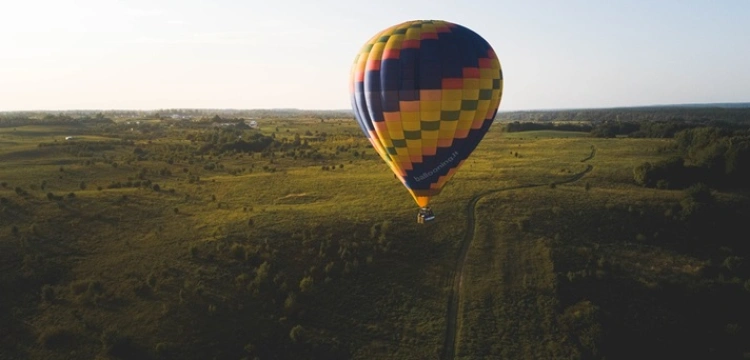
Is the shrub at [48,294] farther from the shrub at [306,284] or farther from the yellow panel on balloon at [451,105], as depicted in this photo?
the yellow panel on balloon at [451,105]

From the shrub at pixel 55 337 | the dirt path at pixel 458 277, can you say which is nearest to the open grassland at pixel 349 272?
the shrub at pixel 55 337

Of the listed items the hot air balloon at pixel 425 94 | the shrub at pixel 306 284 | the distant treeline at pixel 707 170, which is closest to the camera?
the hot air balloon at pixel 425 94

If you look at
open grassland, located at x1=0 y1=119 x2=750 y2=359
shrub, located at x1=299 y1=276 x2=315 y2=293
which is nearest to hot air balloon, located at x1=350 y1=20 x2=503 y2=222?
open grassland, located at x1=0 y1=119 x2=750 y2=359

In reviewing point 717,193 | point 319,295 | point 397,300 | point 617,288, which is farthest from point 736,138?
point 319,295

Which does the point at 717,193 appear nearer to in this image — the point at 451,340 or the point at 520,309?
the point at 520,309

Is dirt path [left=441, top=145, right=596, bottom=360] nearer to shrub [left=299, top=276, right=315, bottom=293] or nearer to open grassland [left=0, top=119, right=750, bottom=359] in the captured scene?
open grassland [left=0, top=119, right=750, bottom=359]

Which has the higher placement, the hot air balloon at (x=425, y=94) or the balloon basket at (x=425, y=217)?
the hot air balloon at (x=425, y=94)
